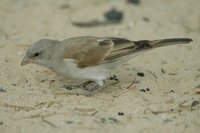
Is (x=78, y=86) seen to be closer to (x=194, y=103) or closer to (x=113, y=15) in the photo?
(x=194, y=103)

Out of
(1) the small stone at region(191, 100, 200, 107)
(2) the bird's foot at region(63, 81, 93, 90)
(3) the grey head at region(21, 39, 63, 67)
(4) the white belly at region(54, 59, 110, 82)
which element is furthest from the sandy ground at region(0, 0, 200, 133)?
(3) the grey head at region(21, 39, 63, 67)

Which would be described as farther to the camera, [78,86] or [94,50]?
[78,86]

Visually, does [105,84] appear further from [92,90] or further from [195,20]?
[195,20]

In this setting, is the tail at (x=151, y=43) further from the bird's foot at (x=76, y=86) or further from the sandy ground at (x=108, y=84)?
the bird's foot at (x=76, y=86)

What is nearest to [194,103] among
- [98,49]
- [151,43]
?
[151,43]

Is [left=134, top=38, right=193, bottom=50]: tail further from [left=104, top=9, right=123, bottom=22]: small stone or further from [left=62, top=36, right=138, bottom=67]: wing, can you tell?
[left=104, top=9, right=123, bottom=22]: small stone

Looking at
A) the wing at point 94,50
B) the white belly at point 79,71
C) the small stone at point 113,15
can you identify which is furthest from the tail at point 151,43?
the small stone at point 113,15
